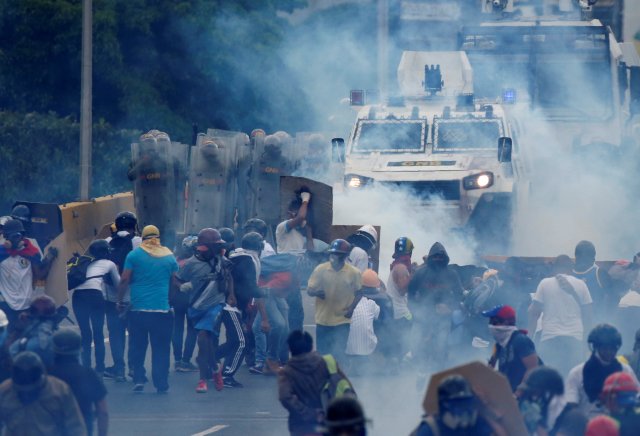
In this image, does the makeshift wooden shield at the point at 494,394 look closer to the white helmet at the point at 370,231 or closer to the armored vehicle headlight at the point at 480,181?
the white helmet at the point at 370,231

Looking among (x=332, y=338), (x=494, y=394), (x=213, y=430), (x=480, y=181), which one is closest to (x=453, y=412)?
(x=494, y=394)

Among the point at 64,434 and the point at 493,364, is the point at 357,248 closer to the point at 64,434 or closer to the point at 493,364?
the point at 493,364

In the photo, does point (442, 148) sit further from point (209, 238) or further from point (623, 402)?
point (623, 402)

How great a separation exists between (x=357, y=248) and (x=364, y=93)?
7.71 metres

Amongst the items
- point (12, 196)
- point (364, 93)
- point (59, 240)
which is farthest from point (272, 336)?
point (12, 196)

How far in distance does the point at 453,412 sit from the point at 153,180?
14.7 meters

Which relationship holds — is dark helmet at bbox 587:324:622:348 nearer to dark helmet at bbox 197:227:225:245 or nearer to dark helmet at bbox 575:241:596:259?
dark helmet at bbox 575:241:596:259

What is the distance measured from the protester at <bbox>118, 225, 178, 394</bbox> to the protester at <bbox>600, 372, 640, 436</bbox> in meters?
6.66

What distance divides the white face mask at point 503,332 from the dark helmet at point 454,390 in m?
2.43

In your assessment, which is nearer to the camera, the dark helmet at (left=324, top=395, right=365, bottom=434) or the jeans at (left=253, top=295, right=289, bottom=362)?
the dark helmet at (left=324, top=395, right=365, bottom=434)

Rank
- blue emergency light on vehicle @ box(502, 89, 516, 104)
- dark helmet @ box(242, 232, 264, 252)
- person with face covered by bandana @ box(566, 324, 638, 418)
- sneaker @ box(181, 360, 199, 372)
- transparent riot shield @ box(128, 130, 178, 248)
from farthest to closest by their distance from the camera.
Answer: blue emergency light on vehicle @ box(502, 89, 516, 104), transparent riot shield @ box(128, 130, 178, 248), sneaker @ box(181, 360, 199, 372), dark helmet @ box(242, 232, 264, 252), person with face covered by bandana @ box(566, 324, 638, 418)

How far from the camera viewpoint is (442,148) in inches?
847

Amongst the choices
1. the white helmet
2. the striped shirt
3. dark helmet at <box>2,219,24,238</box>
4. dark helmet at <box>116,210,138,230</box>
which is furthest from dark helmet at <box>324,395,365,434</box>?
the white helmet

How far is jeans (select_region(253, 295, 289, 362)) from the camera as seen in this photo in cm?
1491
